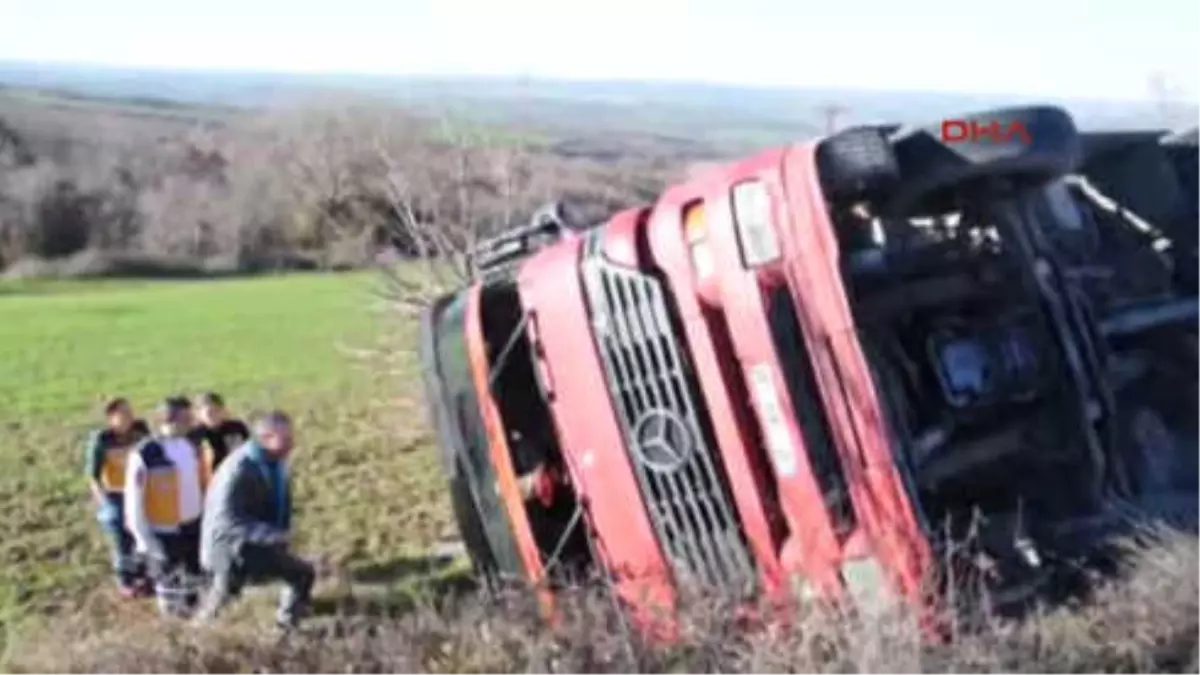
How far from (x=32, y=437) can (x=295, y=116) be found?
2504 cm

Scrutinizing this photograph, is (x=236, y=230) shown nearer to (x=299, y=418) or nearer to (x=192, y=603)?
(x=299, y=418)

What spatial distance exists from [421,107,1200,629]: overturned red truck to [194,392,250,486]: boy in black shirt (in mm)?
3253

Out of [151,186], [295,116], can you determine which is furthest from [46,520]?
[151,186]

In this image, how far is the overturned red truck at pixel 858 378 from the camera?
532 centimetres

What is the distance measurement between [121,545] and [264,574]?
5.15ft

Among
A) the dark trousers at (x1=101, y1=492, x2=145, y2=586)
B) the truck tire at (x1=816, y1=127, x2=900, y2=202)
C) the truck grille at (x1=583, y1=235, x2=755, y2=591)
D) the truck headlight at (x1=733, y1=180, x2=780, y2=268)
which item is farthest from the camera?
the dark trousers at (x1=101, y1=492, x2=145, y2=586)

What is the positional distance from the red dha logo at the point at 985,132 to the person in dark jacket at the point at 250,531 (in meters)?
3.51

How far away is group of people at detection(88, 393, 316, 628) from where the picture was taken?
7.80m

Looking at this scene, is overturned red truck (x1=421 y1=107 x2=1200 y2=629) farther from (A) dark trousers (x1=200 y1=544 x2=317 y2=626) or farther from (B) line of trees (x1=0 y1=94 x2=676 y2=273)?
(B) line of trees (x1=0 y1=94 x2=676 y2=273)

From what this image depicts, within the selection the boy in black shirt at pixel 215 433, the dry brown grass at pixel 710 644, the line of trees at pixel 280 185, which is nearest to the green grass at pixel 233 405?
the boy in black shirt at pixel 215 433

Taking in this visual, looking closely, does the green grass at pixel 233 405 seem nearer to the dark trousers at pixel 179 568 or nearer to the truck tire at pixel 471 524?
the dark trousers at pixel 179 568

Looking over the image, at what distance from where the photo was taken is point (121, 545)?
29.9ft

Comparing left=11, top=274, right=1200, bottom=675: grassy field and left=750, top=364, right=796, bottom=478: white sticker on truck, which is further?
left=750, top=364, right=796, bottom=478: white sticker on truck

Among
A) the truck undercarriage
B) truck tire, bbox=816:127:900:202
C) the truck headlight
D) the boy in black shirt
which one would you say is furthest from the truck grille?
the boy in black shirt
